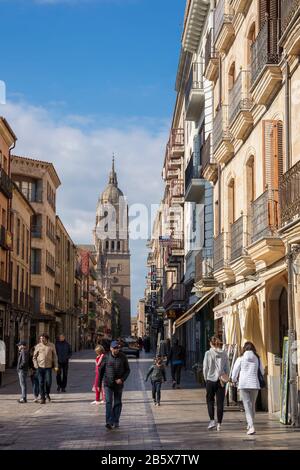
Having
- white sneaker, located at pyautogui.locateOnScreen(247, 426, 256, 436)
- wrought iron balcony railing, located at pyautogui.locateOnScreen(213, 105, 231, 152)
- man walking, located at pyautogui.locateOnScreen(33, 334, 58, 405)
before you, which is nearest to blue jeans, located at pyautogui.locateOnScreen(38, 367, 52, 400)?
man walking, located at pyautogui.locateOnScreen(33, 334, 58, 405)

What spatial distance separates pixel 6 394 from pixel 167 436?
1179 cm

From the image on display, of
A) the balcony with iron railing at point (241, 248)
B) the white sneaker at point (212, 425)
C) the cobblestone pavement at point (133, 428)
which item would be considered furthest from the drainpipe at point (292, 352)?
the balcony with iron railing at point (241, 248)

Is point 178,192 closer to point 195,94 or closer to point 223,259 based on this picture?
point 195,94

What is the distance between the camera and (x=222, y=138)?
21.8 m

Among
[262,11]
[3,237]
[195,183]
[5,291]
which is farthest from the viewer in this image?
[5,291]

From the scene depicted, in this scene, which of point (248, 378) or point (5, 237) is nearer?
point (248, 378)

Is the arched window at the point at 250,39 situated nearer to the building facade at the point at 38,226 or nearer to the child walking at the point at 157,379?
the child walking at the point at 157,379

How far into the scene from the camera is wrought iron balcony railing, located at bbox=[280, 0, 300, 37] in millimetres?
13992

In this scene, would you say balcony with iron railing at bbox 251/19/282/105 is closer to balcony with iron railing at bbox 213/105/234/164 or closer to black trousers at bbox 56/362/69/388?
balcony with iron railing at bbox 213/105/234/164

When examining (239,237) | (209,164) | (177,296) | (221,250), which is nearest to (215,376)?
(239,237)

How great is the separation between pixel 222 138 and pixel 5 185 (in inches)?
840

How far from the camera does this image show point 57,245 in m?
77.6
